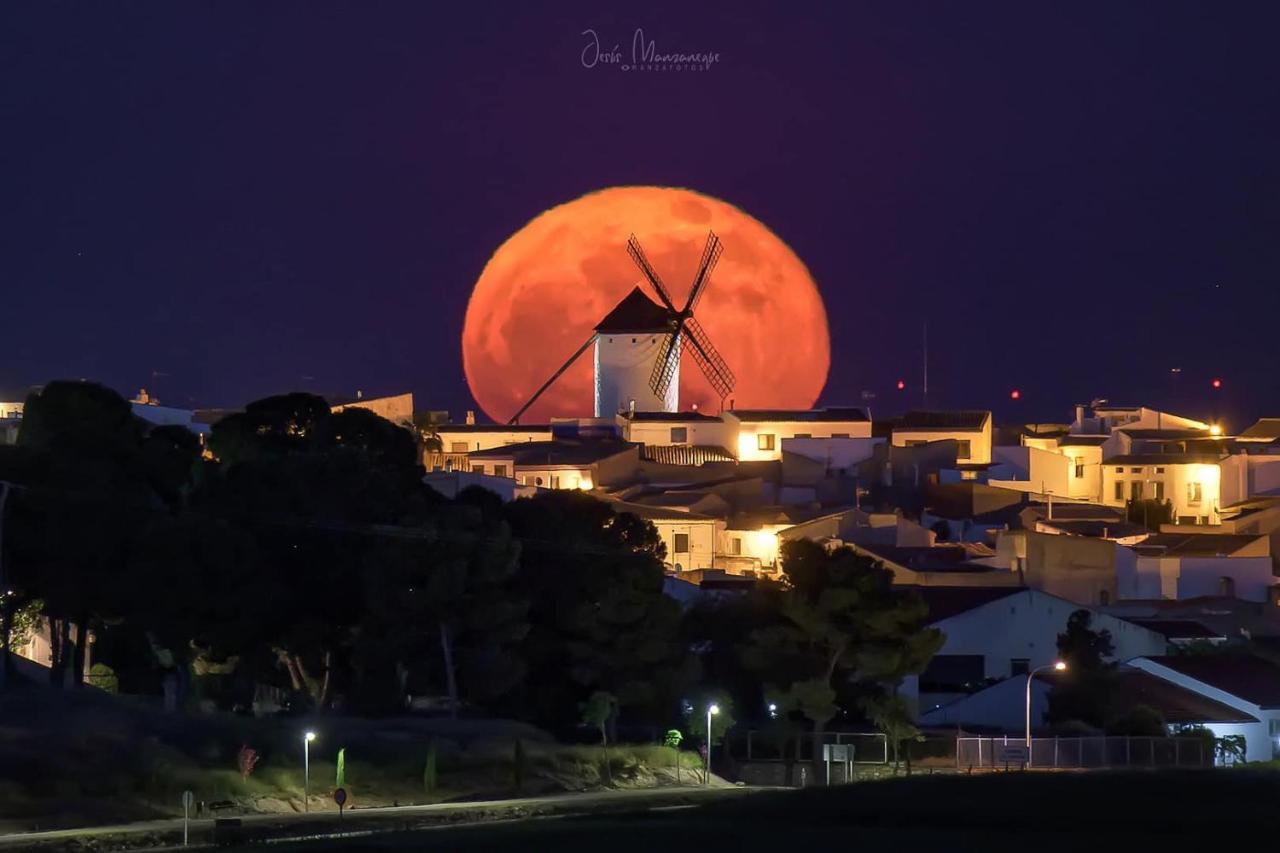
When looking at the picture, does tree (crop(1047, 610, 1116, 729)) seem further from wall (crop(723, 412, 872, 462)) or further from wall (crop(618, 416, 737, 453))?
wall (crop(618, 416, 737, 453))

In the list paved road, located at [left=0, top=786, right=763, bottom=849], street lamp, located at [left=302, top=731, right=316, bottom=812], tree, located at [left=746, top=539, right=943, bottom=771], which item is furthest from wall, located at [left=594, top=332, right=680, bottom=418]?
street lamp, located at [left=302, top=731, right=316, bottom=812]

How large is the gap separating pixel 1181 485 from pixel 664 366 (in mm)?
23412

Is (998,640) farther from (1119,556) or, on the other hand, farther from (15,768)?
(15,768)

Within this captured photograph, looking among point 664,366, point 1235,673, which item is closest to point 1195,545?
point 1235,673

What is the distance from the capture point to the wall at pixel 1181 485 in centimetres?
10394

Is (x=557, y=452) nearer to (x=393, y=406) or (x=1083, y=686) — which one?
(x=393, y=406)

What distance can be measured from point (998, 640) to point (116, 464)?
23511 millimetres

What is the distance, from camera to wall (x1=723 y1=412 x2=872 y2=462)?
103m

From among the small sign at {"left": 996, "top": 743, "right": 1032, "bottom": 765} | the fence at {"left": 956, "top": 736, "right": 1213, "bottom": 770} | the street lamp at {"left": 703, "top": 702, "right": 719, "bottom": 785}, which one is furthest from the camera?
the fence at {"left": 956, "top": 736, "right": 1213, "bottom": 770}

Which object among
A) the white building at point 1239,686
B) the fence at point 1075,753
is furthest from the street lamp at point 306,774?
the white building at point 1239,686

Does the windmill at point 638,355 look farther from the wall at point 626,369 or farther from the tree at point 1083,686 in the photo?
the tree at point 1083,686

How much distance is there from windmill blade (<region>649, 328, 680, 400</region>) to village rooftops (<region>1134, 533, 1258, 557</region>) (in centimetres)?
2919

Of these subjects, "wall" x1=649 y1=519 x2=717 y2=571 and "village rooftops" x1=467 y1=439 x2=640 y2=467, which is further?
"village rooftops" x1=467 y1=439 x2=640 y2=467

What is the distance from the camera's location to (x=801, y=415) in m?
106
